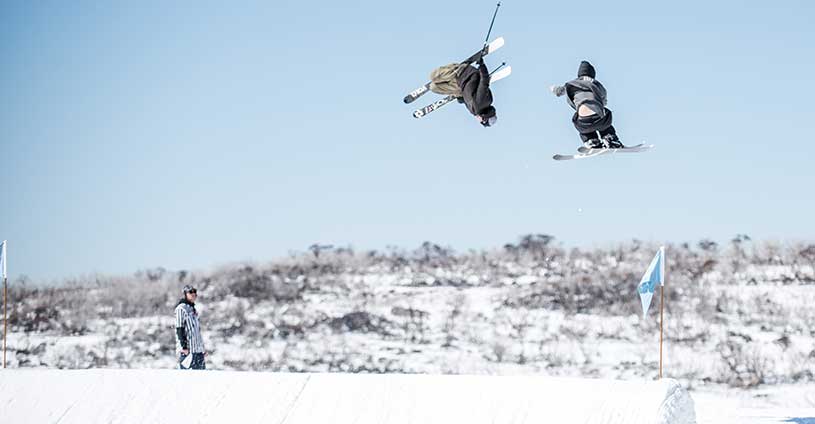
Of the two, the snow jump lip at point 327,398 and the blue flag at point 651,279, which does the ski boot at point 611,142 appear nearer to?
the snow jump lip at point 327,398

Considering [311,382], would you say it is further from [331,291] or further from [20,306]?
[20,306]

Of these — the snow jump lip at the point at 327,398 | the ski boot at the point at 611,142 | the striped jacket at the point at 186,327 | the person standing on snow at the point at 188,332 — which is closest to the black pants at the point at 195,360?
the person standing on snow at the point at 188,332

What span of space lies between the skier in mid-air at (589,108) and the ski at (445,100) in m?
0.52

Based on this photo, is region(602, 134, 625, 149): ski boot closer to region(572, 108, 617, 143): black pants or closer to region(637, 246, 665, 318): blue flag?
region(572, 108, 617, 143): black pants

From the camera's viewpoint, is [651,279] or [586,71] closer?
[586,71]

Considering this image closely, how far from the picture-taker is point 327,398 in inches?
387

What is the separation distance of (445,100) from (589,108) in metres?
1.52

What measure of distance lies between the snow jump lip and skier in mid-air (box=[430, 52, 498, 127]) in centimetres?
244

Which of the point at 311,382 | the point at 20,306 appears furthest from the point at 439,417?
the point at 20,306

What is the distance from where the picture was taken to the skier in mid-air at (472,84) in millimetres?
9578

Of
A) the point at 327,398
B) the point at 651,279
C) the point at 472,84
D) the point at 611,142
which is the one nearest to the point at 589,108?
the point at 611,142

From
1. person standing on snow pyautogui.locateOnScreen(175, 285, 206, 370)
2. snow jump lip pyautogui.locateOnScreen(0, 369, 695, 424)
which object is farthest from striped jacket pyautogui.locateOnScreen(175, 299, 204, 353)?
snow jump lip pyautogui.locateOnScreen(0, 369, 695, 424)

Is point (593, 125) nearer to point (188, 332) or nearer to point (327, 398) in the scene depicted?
point (327, 398)

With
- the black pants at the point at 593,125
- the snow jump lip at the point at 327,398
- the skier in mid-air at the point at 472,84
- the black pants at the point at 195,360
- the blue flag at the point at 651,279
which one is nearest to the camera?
the snow jump lip at the point at 327,398
